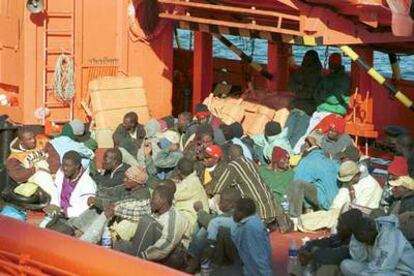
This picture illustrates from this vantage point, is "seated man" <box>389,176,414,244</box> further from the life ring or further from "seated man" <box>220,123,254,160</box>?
the life ring

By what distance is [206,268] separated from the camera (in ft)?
25.8

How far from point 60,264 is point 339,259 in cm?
440

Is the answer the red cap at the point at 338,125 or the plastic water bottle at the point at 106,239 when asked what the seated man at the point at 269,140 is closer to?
the red cap at the point at 338,125

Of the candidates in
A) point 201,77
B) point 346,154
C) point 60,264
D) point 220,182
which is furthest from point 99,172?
point 60,264

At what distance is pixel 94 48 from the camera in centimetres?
1359

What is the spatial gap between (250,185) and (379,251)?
2606mm

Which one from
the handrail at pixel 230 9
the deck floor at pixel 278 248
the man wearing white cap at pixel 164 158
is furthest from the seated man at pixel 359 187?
the handrail at pixel 230 9

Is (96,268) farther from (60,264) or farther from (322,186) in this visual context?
(322,186)

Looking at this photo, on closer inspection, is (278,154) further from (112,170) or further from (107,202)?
(107,202)

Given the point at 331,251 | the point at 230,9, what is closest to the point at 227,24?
the point at 230,9

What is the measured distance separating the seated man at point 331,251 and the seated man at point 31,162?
336 cm

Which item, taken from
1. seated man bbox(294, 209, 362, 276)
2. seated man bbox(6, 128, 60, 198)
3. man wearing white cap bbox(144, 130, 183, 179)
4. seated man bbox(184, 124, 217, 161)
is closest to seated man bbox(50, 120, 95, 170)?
seated man bbox(6, 128, 60, 198)

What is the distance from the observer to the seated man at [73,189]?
947 cm

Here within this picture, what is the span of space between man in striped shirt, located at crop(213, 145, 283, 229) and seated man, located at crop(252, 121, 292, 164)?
1883mm
